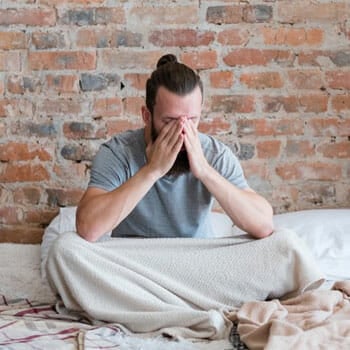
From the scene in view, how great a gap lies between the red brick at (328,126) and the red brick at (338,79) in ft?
0.40

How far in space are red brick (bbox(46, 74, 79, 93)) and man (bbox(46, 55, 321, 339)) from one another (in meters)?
0.77

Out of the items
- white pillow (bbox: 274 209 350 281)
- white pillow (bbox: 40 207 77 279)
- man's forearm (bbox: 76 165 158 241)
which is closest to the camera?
man's forearm (bbox: 76 165 158 241)

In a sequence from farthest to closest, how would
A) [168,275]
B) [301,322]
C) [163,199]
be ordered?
1. [163,199]
2. [168,275]
3. [301,322]

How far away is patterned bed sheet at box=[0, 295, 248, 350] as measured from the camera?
1.42 metres

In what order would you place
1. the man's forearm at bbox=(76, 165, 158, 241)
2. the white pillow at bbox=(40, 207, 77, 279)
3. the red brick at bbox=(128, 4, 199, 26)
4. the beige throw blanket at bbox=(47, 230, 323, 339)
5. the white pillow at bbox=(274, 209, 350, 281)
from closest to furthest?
1. the beige throw blanket at bbox=(47, 230, 323, 339)
2. the man's forearm at bbox=(76, 165, 158, 241)
3. the white pillow at bbox=(274, 209, 350, 281)
4. the white pillow at bbox=(40, 207, 77, 279)
5. the red brick at bbox=(128, 4, 199, 26)

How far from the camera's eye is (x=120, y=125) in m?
2.63

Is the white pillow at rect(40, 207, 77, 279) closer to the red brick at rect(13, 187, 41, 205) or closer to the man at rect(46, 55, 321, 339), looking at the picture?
the red brick at rect(13, 187, 41, 205)

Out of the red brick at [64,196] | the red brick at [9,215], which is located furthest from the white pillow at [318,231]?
the red brick at [9,215]

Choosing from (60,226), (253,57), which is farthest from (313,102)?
(60,226)

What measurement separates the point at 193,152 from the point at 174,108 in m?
0.12

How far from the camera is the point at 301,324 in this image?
1.42 metres

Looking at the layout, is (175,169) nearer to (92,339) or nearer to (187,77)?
(187,77)

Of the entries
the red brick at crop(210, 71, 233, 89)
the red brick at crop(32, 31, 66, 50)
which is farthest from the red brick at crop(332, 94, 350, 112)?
the red brick at crop(32, 31, 66, 50)

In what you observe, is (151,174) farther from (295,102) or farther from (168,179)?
(295,102)
